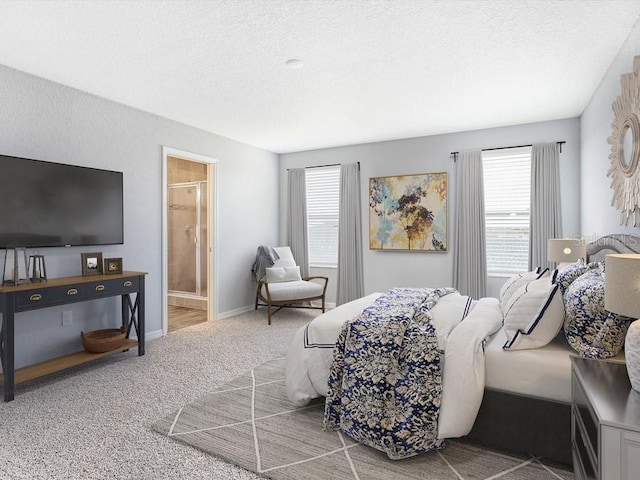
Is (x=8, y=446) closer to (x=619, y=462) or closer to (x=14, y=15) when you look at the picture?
(x=14, y=15)

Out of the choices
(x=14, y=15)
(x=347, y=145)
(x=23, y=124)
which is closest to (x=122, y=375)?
(x=23, y=124)

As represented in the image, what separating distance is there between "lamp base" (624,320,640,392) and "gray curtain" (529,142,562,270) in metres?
3.50

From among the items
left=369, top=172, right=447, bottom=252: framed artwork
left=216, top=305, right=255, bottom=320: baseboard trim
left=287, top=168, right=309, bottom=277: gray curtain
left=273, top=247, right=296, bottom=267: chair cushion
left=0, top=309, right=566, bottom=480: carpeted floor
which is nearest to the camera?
left=0, top=309, right=566, bottom=480: carpeted floor

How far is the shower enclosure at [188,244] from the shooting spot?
5.95 meters

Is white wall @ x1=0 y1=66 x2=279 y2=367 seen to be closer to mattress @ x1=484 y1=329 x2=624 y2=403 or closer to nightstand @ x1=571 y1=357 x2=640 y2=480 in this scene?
mattress @ x1=484 y1=329 x2=624 y2=403

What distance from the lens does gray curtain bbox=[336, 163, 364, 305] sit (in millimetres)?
5785

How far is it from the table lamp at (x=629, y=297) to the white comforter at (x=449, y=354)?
29.9 inches

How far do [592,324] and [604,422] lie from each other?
0.85 m

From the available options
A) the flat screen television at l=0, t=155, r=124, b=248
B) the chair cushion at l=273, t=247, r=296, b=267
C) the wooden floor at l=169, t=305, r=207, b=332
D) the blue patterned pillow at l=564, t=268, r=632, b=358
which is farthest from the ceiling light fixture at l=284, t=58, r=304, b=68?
the wooden floor at l=169, t=305, r=207, b=332

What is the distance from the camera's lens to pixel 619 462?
1.19 metres

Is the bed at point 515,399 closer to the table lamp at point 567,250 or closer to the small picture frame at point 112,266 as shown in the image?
the table lamp at point 567,250

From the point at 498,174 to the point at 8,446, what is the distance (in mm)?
5324

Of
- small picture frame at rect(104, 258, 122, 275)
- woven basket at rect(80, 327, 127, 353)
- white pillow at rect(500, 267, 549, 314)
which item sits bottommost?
woven basket at rect(80, 327, 127, 353)

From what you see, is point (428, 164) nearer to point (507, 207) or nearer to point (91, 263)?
point (507, 207)
